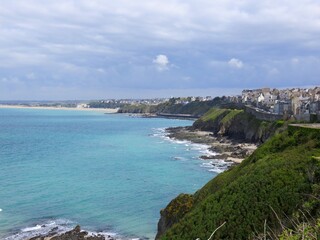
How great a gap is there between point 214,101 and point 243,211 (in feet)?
572

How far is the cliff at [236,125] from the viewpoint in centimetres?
8308

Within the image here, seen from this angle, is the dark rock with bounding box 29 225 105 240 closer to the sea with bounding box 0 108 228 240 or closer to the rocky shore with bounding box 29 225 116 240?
the rocky shore with bounding box 29 225 116 240

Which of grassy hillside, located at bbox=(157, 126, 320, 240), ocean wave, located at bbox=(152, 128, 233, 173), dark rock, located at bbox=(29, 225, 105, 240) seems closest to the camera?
grassy hillside, located at bbox=(157, 126, 320, 240)

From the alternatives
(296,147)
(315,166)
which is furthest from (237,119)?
(315,166)

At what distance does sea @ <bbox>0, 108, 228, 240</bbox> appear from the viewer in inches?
1305

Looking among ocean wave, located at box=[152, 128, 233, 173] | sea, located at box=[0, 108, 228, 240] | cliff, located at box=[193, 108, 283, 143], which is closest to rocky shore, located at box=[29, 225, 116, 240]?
sea, located at box=[0, 108, 228, 240]

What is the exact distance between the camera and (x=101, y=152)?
76125 mm

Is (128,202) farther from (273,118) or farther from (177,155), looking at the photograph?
(273,118)

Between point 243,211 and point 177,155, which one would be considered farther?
point 177,155

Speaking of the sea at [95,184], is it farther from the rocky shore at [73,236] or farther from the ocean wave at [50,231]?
the rocky shore at [73,236]

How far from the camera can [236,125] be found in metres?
99.6

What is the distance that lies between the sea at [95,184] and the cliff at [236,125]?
13.3m

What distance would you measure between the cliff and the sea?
13.3 meters

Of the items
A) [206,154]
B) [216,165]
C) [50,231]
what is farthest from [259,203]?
[206,154]
